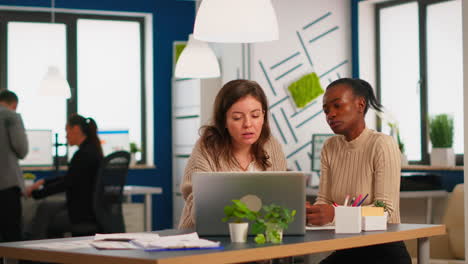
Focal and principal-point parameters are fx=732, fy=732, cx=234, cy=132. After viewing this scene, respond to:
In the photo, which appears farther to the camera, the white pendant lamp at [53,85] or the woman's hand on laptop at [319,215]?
the white pendant lamp at [53,85]

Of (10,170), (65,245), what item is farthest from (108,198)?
(65,245)

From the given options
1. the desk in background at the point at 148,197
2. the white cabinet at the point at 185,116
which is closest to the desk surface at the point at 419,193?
the desk in background at the point at 148,197

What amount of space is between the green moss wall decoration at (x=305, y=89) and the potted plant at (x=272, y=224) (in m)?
4.82

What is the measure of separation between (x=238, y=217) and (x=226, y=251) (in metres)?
0.24

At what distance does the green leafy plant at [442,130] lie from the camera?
19.5 ft

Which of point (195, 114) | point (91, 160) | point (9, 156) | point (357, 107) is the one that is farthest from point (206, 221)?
point (195, 114)

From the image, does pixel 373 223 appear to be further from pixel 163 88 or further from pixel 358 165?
pixel 163 88

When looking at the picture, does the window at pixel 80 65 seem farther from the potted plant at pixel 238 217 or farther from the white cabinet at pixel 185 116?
the potted plant at pixel 238 217

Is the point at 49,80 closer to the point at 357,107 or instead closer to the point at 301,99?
the point at 301,99

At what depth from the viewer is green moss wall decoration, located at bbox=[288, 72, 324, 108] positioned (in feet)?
22.8

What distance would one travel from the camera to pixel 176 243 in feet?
6.56

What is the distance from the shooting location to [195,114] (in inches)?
303

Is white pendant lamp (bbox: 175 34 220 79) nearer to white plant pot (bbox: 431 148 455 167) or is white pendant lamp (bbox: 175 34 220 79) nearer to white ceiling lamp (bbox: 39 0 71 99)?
white plant pot (bbox: 431 148 455 167)

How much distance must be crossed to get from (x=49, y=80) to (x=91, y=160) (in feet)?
6.40
